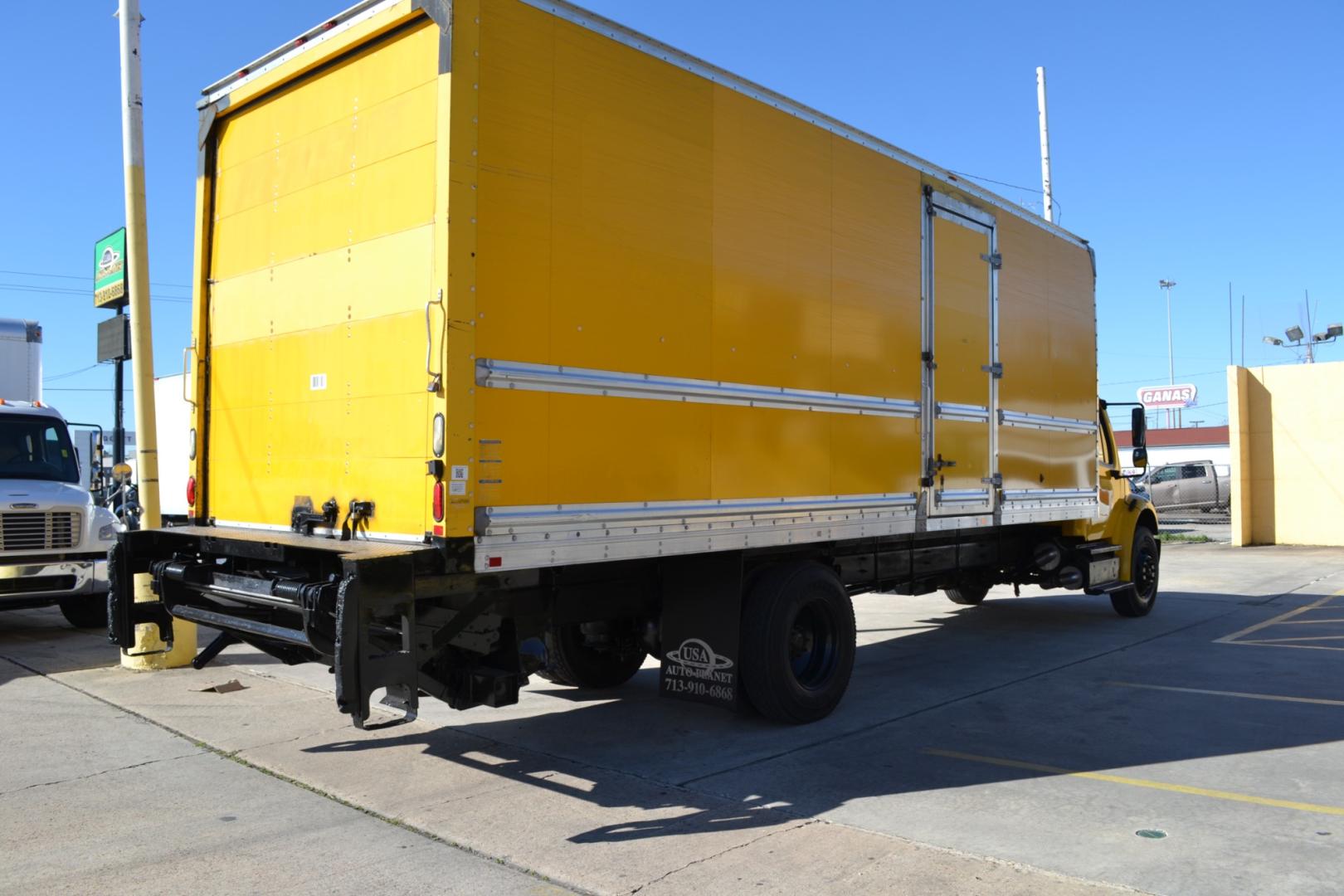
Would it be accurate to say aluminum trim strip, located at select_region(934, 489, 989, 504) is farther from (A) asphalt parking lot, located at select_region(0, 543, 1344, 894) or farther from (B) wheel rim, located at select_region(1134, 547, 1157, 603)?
(B) wheel rim, located at select_region(1134, 547, 1157, 603)

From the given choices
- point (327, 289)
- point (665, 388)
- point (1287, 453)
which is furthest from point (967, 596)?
point (1287, 453)

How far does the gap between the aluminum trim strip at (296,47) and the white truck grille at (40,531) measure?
6100 millimetres

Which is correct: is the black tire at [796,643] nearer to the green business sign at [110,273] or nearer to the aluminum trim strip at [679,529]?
the aluminum trim strip at [679,529]

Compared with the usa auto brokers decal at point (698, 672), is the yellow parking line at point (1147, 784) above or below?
below

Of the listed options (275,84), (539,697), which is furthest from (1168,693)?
(275,84)

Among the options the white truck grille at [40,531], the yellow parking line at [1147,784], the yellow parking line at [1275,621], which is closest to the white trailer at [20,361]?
the white truck grille at [40,531]

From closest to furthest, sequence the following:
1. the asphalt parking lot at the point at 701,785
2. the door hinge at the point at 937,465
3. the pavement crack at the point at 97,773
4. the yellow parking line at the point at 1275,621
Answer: the asphalt parking lot at the point at 701,785 → the pavement crack at the point at 97,773 → the door hinge at the point at 937,465 → the yellow parking line at the point at 1275,621

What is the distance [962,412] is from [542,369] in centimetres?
452

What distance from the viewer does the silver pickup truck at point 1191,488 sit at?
32125mm

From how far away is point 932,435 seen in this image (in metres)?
8.02

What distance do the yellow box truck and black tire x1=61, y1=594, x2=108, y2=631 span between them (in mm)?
6005

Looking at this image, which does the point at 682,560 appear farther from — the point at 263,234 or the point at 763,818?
the point at 263,234

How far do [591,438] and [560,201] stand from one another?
1.24 m

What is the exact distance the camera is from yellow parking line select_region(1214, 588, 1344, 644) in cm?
1030
